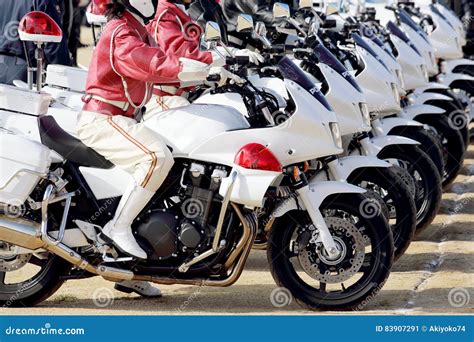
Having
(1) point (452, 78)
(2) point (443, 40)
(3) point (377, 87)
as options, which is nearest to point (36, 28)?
(3) point (377, 87)

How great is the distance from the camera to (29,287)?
8.04m

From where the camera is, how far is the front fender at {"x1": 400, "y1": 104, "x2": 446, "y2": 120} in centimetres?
1128

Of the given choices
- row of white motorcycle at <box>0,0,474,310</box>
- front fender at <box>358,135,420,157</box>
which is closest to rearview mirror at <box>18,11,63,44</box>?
row of white motorcycle at <box>0,0,474,310</box>

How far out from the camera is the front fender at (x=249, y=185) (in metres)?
7.60

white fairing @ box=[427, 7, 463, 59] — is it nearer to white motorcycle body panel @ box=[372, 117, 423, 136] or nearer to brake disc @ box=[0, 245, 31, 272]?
white motorcycle body panel @ box=[372, 117, 423, 136]

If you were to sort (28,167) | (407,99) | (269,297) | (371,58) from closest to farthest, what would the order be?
(28,167)
(269,297)
(371,58)
(407,99)

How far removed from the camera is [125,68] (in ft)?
25.0

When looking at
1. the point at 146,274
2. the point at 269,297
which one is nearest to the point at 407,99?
the point at 269,297

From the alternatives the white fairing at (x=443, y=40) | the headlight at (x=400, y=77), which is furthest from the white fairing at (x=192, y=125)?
the white fairing at (x=443, y=40)

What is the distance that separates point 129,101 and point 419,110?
4.16 meters

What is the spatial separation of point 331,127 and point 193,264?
3.70 ft

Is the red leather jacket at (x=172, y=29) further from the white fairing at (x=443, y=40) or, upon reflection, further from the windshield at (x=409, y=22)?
the white fairing at (x=443, y=40)

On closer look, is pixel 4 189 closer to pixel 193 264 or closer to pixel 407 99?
pixel 193 264

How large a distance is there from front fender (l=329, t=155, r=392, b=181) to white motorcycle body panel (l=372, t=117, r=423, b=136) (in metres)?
1.49
